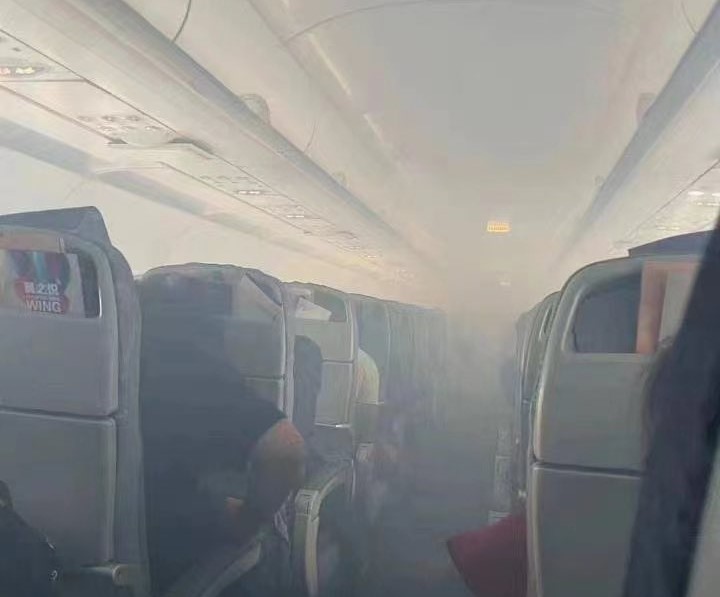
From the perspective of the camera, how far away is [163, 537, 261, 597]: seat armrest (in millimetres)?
2314

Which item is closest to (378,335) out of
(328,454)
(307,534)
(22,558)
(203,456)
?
(328,454)

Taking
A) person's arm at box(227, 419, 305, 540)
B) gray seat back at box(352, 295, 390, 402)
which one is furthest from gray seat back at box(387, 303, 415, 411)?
person's arm at box(227, 419, 305, 540)

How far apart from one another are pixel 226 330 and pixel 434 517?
147 inches

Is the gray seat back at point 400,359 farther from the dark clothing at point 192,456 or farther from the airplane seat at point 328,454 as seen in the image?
the dark clothing at point 192,456

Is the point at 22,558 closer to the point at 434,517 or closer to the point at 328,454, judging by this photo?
the point at 328,454

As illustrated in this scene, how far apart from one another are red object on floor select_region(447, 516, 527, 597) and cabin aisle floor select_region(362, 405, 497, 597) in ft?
7.14

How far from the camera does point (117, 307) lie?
1885 mm

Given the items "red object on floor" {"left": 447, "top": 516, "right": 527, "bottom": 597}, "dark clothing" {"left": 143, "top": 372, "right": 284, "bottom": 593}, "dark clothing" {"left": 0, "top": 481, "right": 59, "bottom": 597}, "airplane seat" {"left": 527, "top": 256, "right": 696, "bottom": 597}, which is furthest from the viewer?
"dark clothing" {"left": 143, "top": 372, "right": 284, "bottom": 593}

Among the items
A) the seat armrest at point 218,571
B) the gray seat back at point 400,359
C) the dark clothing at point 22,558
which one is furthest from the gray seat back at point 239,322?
the gray seat back at point 400,359

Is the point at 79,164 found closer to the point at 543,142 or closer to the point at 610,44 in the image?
the point at 610,44

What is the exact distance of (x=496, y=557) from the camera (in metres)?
2.16

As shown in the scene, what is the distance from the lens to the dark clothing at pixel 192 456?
2607 mm

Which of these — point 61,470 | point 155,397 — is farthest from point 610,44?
point 61,470

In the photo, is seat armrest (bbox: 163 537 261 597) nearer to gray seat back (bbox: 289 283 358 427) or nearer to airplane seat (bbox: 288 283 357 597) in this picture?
airplane seat (bbox: 288 283 357 597)
